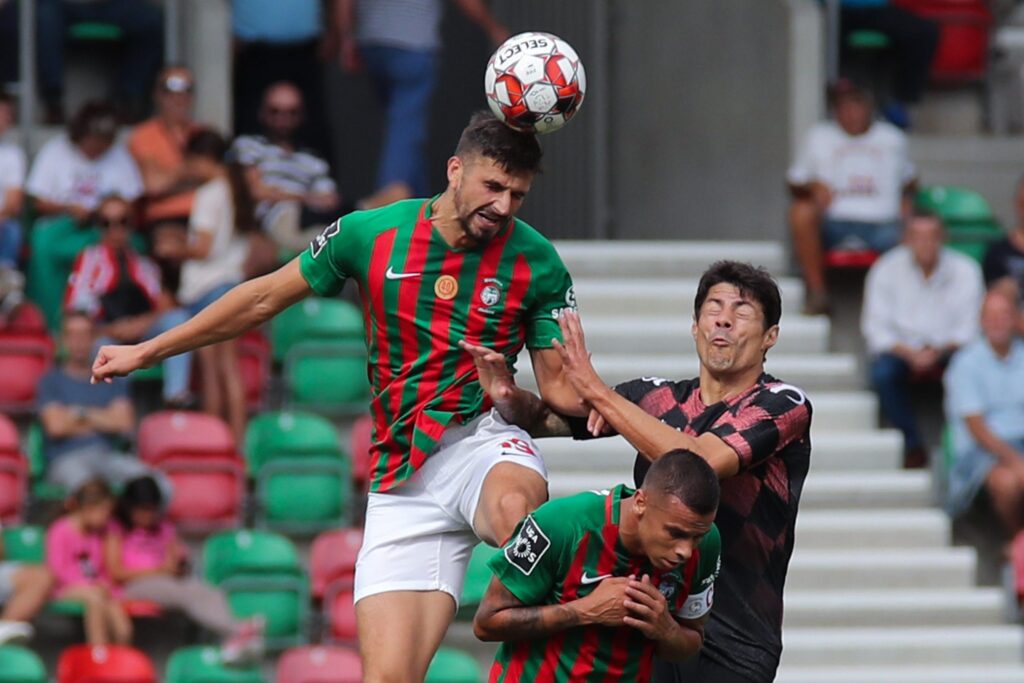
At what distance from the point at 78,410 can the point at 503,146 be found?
16.3 ft

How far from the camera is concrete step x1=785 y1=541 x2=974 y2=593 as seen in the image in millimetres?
10078

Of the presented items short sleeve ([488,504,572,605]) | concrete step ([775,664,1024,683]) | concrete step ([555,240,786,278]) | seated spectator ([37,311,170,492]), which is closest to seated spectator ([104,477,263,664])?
seated spectator ([37,311,170,492])

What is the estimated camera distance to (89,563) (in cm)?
931

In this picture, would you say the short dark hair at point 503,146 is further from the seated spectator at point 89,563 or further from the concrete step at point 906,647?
the concrete step at point 906,647

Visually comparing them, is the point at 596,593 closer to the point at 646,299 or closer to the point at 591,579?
the point at 591,579

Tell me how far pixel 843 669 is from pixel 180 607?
10.2 feet

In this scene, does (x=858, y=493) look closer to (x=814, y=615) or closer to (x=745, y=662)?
Answer: (x=814, y=615)

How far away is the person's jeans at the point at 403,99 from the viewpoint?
37.2ft

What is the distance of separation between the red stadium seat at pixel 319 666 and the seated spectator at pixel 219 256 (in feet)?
4.92

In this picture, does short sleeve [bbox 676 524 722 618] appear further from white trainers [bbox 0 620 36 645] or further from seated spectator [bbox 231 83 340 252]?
seated spectator [bbox 231 83 340 252]

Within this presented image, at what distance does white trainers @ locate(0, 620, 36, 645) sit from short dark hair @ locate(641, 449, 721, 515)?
4.13 meters

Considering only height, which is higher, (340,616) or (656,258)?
(656,258)

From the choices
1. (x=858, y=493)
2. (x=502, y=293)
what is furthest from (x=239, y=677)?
(x=502, y=293)

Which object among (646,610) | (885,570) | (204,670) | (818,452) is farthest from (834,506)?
(646,610)
